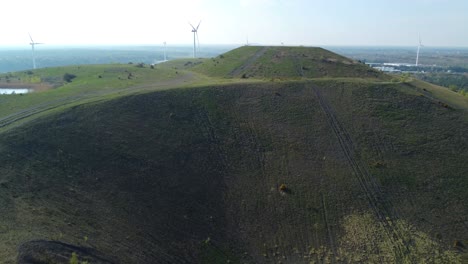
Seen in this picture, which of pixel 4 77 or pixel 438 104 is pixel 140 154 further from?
pixel 4 77

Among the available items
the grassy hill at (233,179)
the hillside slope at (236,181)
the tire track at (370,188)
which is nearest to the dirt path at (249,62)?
the grassy hill at (233,179)

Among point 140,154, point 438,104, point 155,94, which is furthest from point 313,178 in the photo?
point 438,104

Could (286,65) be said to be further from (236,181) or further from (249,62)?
(236,181)

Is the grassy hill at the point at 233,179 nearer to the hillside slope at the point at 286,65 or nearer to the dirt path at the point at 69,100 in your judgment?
the dirt path at the point at 69,100

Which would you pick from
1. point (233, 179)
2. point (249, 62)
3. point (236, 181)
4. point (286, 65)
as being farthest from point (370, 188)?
point (249, 62)

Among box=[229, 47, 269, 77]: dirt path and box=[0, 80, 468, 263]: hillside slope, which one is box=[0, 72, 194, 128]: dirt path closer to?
box=[0, 80, 468, 263]: hillside slope
